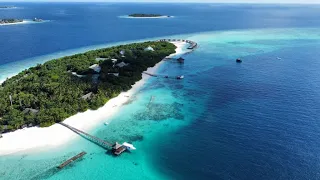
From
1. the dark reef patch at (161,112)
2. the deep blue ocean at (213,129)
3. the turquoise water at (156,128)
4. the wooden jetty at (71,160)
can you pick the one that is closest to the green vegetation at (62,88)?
the turquoise water at (156,128)

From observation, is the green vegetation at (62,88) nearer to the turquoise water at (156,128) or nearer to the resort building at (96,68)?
the resort building at (96,68)

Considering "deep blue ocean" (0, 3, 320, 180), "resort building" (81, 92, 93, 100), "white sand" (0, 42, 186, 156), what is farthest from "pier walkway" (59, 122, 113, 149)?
"resort building" (81, 92, 93, 100)

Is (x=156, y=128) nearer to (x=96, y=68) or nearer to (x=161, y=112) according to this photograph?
(x=161, y=112)

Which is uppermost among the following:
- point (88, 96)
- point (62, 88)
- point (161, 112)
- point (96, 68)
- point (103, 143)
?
point (62, 88)

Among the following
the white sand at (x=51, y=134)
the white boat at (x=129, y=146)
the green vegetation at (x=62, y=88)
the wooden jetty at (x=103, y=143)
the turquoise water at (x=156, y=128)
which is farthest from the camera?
the green vegetation at (x=62, y=88)

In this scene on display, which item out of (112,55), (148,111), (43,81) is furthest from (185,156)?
(112,55)

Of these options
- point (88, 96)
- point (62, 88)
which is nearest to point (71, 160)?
point (88, 96)

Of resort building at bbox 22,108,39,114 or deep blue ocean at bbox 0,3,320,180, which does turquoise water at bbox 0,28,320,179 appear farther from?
resort building at bbox 22,108,39,114
